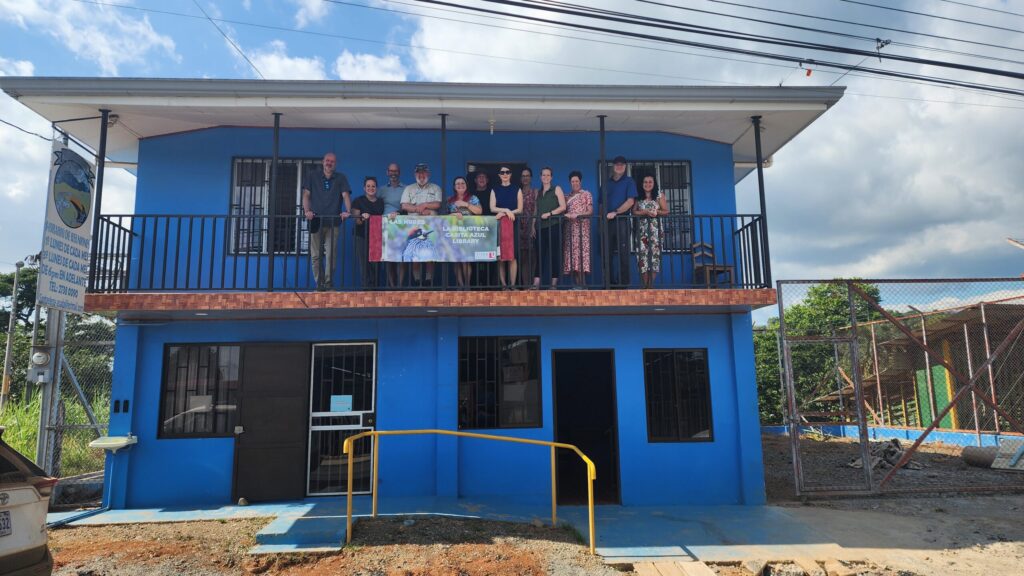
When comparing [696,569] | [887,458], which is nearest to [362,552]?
[696,569]

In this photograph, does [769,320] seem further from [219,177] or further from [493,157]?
[219,177]

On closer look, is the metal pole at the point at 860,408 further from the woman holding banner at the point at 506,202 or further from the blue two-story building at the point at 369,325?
the woman holding banner at the point at 506,202

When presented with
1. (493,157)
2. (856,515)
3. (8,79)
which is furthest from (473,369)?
(8,79)

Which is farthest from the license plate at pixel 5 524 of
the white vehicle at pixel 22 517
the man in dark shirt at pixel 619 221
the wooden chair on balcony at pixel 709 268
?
the wooden chair on balcony at pixel 709 268

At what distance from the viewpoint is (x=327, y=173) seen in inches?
362

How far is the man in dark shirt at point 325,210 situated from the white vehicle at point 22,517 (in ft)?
14.8

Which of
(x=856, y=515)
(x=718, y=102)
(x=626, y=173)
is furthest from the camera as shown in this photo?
(x=626, y=173)

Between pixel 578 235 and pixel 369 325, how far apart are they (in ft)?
10.7

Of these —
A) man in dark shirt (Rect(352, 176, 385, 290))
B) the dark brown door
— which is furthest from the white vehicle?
man in dark shirt (Rect(352, 176, 385, 290))

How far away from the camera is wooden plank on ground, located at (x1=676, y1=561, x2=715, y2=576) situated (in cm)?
605

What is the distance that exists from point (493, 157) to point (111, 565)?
717cm

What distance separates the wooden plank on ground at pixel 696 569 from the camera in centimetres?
605

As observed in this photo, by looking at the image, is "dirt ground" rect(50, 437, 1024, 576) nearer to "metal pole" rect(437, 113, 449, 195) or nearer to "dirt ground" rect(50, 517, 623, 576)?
"dirt ground" rect(50, 517, 623, 576)

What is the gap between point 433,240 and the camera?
28.5 feet
